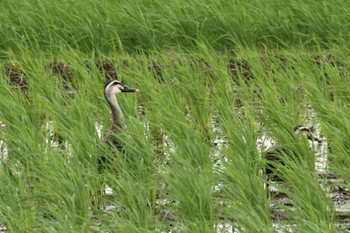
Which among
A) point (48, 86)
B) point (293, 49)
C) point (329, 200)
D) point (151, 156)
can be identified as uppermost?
point (293, 49)

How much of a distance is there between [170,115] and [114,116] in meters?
0.43

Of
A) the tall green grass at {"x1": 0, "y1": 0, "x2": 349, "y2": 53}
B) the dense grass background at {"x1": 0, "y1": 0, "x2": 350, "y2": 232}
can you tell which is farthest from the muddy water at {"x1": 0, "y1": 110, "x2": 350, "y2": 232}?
the tall green grass at {"x1": 0, "y1": 0, "x2": 349, "y2": 53}

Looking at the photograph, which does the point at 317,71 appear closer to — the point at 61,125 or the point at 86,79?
the point at 86,79

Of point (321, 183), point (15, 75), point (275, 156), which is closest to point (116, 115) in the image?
point (275, 156)

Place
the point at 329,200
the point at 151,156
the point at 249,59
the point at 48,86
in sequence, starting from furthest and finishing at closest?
the point at 249,59 → the point at 48,86 → the point at 151,156 → the point at 329,200

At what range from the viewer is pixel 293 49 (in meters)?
10.4

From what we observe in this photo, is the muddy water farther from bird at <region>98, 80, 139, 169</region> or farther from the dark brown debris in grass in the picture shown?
the dark brown debris in grass

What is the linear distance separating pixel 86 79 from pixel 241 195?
3.31m

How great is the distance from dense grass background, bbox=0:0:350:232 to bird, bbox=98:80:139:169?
0.06 meters

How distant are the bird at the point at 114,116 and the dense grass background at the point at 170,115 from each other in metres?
0.06

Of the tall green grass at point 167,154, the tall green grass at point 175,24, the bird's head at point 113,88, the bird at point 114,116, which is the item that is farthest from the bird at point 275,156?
the tall green grass at point 175,24

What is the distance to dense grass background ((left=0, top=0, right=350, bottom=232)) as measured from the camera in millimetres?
5805

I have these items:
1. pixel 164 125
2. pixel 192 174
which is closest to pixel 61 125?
pixel 164 125

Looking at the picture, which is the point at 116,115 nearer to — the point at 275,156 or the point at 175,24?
the point at 275,156
